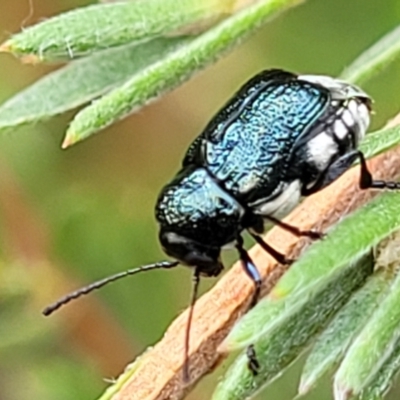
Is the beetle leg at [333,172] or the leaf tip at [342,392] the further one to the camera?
the beetle leg at [333,172]

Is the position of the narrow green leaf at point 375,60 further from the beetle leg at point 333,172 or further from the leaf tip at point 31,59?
the leaf tip at point 31,59

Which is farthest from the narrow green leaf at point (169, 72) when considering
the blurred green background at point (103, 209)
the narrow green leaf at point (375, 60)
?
the blurred green background at point (103, 209)

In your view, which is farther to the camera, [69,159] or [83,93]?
[69,159]

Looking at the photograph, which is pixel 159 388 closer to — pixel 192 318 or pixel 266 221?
pixel 192 318

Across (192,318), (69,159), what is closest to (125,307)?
(69,159)

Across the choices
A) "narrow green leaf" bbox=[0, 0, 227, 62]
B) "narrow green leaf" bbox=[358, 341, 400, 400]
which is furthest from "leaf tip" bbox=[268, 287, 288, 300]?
"narrow green leaf" bbox=[0, 0, 227, 62]

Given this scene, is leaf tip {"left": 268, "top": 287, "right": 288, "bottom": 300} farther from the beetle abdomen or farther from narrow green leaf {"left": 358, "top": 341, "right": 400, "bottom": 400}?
the beetle abdomen

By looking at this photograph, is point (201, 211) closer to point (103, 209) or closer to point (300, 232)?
point (300, 232)
